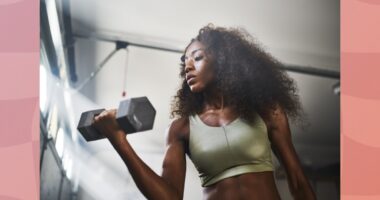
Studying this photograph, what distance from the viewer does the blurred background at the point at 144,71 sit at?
4.26ft

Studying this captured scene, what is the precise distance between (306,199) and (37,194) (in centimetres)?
65

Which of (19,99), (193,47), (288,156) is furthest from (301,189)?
(19,99)

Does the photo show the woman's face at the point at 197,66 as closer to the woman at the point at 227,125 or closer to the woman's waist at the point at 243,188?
the woman at the point at 227,125

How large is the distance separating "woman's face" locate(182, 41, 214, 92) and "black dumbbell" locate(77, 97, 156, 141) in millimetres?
131

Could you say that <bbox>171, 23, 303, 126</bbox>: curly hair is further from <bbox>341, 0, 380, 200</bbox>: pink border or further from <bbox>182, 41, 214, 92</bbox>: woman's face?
<bbox>341, 0, 380, 200</bbox>: pink border

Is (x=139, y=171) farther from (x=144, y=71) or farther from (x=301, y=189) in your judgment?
(x=301, y=189)

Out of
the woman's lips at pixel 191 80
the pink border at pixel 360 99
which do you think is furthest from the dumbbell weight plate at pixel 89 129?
the pink border at pixel 360 99

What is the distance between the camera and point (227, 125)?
1.35 metres

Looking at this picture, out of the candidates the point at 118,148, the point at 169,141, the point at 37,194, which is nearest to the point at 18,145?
the point at 37,194

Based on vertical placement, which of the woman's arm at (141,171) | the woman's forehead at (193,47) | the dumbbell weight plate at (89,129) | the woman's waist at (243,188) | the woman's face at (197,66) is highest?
the woman's forehead at (193,47)

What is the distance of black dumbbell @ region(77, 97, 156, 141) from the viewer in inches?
50.6

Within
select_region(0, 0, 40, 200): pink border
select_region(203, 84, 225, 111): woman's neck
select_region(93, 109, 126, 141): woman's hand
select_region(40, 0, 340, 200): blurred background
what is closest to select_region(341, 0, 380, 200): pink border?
select_region(40, 0, 340, 200): blurred background

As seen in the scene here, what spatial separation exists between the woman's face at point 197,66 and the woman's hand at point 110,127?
0.21m

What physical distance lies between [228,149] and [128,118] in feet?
0.83
